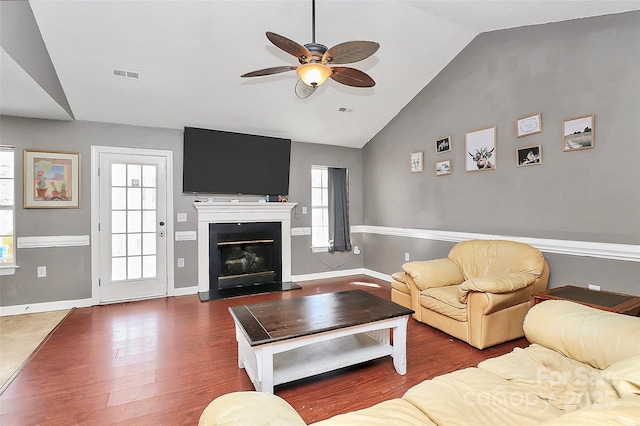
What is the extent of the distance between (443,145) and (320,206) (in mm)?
2419

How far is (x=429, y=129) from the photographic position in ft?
14.8

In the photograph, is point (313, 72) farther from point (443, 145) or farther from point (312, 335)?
point (443, 145)

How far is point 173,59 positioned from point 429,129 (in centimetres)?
340

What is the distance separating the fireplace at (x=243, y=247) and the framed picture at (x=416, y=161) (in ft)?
6.63

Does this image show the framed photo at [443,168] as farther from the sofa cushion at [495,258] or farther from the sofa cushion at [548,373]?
the sofa cushion at [548,373]

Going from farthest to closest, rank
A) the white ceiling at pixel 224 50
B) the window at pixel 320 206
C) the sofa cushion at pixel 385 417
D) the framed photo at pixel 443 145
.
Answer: the window at pixel 320 206
the framed photo at pixel 443 145
the white ceiling at pixel 224 50
the sofa cushion at pixel 385 417

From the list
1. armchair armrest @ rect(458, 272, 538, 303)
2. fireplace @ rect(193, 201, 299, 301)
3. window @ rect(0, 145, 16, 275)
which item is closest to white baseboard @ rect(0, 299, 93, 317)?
window @ rect(0, 145, 16, 275)

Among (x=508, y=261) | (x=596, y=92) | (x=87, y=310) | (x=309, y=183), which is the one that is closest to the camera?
(x=596, y=92)

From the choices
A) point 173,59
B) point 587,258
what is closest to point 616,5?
point 587,258

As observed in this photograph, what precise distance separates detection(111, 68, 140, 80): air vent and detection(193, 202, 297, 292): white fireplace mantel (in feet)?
6.00

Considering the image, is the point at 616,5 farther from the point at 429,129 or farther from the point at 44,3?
the point at 44,3

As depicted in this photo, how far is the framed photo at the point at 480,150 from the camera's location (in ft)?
12.1

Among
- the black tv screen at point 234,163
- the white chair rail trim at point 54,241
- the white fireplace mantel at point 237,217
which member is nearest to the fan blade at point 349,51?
the black tv screen at point 234,163

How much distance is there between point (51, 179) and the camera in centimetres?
401
